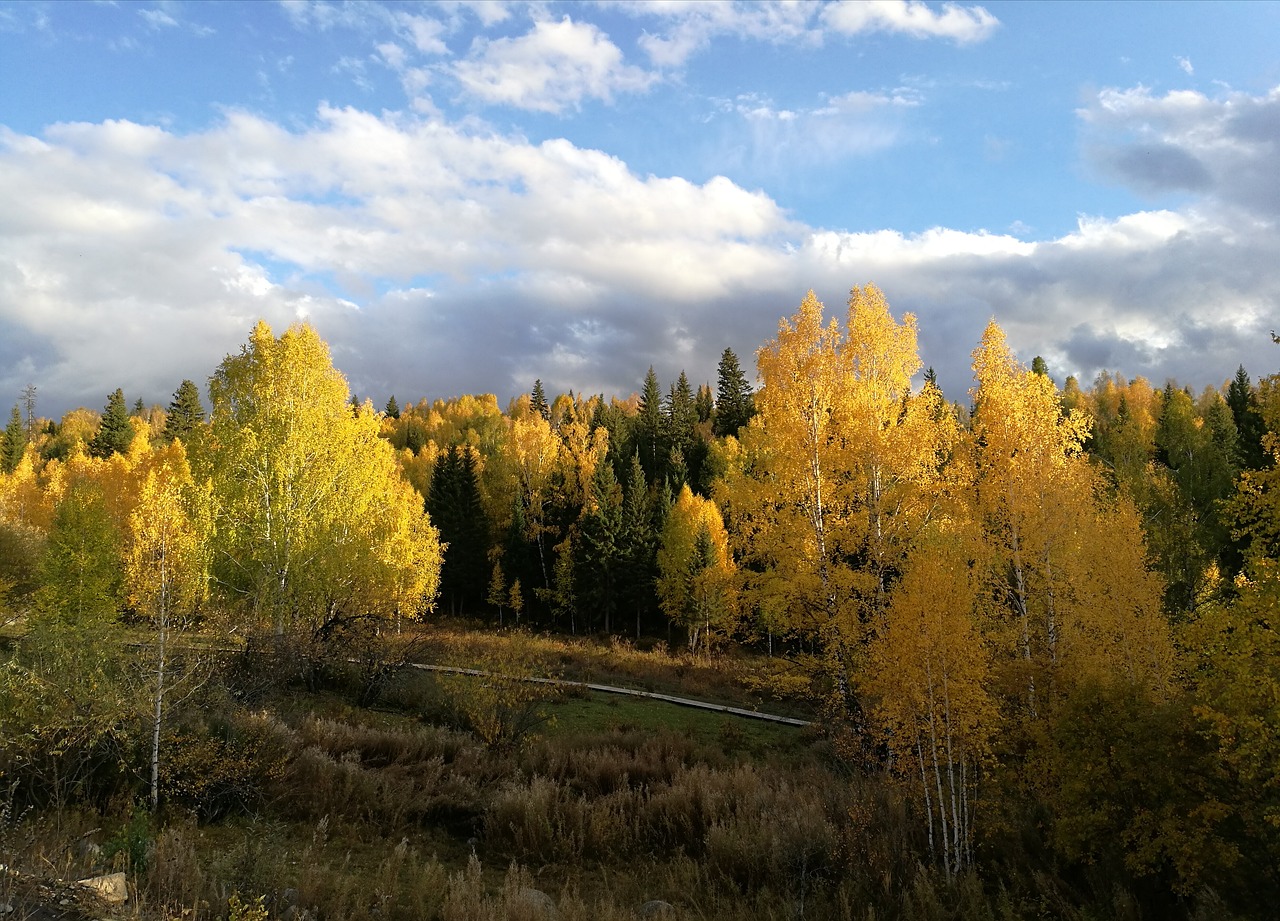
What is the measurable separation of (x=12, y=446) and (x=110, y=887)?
10323 cm

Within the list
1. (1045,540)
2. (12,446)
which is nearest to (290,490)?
(1045,540)

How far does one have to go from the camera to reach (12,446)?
80.8 meters

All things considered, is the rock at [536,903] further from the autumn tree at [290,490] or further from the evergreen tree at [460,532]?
the evergreen tree at [460,532]

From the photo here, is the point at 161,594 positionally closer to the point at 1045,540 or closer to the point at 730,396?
the point at 1045,540

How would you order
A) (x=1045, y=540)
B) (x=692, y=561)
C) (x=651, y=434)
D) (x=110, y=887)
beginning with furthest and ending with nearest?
(x=651, y=434), (x=692, y=561), (x=1045, y=540), (x=110, y=887)

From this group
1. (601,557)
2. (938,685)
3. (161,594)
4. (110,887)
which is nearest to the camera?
(110,887)

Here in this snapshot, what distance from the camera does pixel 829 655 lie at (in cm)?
1606

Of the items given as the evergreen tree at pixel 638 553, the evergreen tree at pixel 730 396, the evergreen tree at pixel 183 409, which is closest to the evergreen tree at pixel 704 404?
the evergreen tree at pixel 730 396

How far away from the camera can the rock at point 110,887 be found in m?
6.44

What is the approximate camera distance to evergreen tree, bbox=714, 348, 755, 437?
2847 inches

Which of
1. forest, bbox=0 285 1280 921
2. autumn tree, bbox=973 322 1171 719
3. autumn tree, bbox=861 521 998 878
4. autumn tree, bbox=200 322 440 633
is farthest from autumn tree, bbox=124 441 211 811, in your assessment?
autumn tree, bbox=973 322 1171 719

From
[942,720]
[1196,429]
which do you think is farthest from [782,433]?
[1196,429]

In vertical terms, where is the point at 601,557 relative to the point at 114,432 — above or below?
below

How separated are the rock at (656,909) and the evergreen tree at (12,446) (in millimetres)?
98421
